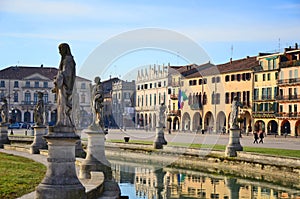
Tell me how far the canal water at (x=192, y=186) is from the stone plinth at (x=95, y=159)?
12.2 feet

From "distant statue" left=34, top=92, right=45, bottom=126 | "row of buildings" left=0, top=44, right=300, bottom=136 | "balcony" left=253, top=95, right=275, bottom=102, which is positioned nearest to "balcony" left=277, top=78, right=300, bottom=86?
"row of buildings" left=0, top=44, right=300, bottom=136

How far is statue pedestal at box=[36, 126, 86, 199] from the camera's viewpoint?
12398 mm

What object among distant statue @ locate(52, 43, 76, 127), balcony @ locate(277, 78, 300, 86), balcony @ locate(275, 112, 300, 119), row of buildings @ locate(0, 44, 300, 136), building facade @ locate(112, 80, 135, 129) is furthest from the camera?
building facade @ locate(112, 80, 135, 129)

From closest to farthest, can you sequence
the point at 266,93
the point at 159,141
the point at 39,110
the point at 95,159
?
the point at 95,159 → the point at 39,110 → the point at 159,141 → the point at 266,93

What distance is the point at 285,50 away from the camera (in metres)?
75.8

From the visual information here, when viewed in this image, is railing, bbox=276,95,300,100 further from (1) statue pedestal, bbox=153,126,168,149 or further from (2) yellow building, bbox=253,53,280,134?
(1) statue pedestal, bbox=153,126,168,149

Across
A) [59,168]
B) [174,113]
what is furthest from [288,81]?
[59,168]

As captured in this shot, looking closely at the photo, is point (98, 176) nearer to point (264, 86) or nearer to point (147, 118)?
point (264, 86)

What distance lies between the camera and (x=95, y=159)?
709 inches

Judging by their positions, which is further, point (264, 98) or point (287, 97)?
point (264, 98)

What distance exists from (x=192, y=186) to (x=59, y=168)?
13388mm

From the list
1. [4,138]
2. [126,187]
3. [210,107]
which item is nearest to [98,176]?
[126,187]

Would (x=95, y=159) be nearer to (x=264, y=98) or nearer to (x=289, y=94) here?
(x=289, y=94)

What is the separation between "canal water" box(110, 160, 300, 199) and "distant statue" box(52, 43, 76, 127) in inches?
363
